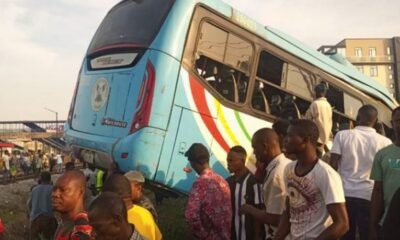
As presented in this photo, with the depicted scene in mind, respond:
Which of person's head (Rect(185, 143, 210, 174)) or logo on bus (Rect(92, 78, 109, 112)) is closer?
person's head (Rect(185, 143, 210, 174))

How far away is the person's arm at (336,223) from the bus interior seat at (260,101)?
4289mm

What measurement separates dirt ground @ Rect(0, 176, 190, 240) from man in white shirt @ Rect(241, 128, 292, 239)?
363 centimetres

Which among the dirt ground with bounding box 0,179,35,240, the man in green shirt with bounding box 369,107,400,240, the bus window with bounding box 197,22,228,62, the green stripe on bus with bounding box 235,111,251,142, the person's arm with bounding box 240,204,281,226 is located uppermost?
the bus window with bounding box 197,22,228,62

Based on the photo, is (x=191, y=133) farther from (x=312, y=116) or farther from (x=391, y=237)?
(x=391, y=237)

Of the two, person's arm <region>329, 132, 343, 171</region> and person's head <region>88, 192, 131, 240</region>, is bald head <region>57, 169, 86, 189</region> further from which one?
person's arm <region>329, 132, 343, 171</region>

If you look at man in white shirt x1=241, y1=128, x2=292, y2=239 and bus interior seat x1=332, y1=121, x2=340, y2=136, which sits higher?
bus interior seat x1=332, y1=121, x2=340, y2=136

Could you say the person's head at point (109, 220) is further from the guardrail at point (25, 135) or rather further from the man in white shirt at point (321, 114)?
the guardrail at point (25, 135)

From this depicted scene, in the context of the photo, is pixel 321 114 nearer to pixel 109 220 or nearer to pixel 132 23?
pixel 132 23

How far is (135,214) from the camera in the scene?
12.0ft

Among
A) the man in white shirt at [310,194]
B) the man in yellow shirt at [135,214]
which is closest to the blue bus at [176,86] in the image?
the man in yellow shirt at [135,214]

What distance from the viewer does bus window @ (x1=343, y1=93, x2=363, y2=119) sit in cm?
908

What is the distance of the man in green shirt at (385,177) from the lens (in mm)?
3660

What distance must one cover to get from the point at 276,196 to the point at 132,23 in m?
4.25

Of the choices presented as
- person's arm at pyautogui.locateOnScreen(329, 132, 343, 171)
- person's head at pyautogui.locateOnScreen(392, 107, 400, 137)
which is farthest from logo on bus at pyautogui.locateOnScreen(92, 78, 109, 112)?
person's head at pyautogui.locateOnScreen(392, 107, 400, 137)
